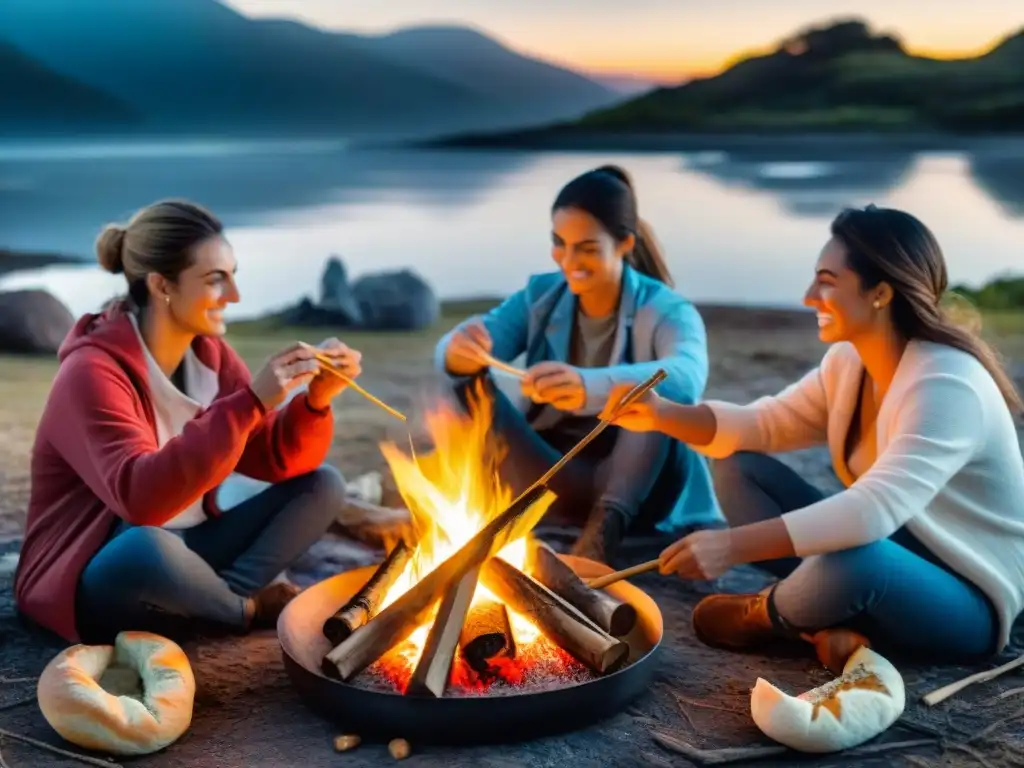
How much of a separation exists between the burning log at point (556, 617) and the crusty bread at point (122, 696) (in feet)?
2.40

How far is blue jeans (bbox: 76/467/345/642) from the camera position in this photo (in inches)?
112

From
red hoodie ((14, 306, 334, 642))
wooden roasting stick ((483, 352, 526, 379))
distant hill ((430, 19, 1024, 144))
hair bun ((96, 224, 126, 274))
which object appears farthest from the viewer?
distant hill ((430, 19, 1024, 144))

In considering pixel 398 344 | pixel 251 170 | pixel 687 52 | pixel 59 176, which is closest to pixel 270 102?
pixel 251 170

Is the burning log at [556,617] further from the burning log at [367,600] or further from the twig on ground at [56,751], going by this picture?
the twig on ground at [56,751]

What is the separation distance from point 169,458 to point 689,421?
1.34 m

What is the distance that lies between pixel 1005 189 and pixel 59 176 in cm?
731

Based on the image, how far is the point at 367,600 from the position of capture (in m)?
2.69

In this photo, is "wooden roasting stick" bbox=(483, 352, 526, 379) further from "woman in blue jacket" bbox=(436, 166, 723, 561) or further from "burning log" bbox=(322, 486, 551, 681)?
"burning log" bbox=(322, 486, 551, 681)

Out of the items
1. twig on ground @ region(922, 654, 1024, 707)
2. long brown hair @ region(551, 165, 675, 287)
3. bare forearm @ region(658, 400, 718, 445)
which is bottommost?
twig on ground @ region(922, 654, 1024, 707)

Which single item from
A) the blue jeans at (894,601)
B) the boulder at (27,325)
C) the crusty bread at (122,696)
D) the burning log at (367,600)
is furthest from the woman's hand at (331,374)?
the boulder at (27,325)

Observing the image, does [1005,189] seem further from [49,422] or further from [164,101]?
[49,422]

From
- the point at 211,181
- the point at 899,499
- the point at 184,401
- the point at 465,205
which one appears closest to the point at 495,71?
the point at 465,205

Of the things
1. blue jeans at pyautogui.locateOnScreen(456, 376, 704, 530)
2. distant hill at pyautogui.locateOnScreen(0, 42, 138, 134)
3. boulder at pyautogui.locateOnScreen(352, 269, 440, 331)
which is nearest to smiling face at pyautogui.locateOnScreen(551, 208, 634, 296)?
blue jeans at pyautogui.locateOnScreen(456, 376, 704, 530)

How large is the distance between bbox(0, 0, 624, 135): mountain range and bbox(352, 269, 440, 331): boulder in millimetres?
1205
